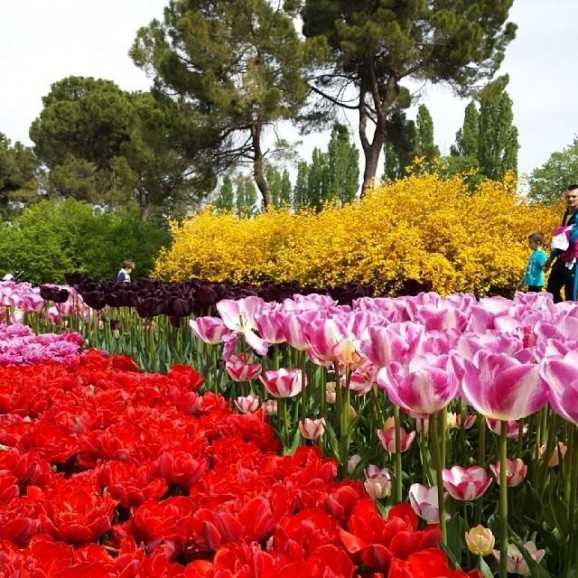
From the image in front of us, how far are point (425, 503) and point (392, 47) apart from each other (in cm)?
2077

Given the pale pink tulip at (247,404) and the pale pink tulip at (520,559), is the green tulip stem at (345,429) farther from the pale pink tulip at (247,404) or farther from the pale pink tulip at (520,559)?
the pale pink tulip at (520,559)

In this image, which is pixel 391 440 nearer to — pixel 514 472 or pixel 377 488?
pixel 377 488

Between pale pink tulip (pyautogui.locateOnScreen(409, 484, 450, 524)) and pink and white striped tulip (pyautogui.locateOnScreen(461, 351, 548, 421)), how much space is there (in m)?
0.23

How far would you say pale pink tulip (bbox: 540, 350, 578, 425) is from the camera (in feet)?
3.36

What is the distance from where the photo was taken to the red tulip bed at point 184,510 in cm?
88

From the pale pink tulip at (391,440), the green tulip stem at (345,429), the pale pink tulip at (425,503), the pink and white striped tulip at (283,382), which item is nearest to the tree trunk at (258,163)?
the pink and white striped tulip at (283,382)

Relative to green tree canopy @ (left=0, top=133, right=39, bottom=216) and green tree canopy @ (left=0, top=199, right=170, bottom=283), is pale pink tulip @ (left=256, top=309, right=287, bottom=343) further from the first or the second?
green tree canopy @ (left=0, top=133, right=39, bottom=216)

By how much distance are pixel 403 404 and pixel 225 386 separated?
5.38 feet

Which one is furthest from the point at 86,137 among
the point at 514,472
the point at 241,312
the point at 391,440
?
the point at 514,472

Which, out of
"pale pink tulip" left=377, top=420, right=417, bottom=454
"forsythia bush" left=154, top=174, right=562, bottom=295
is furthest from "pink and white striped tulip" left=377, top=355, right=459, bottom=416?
"forsythia bush" left=154, top=174, right=562, bottom=295

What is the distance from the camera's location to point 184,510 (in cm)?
111

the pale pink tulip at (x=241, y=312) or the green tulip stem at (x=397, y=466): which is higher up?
the pale pink tulip at (x=241, y=312)

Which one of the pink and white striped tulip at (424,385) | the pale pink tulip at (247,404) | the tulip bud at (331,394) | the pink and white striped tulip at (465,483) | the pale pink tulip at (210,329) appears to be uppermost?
the pink and white striped tulip at (424,385)

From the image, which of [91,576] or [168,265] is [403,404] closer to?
[91,576]
